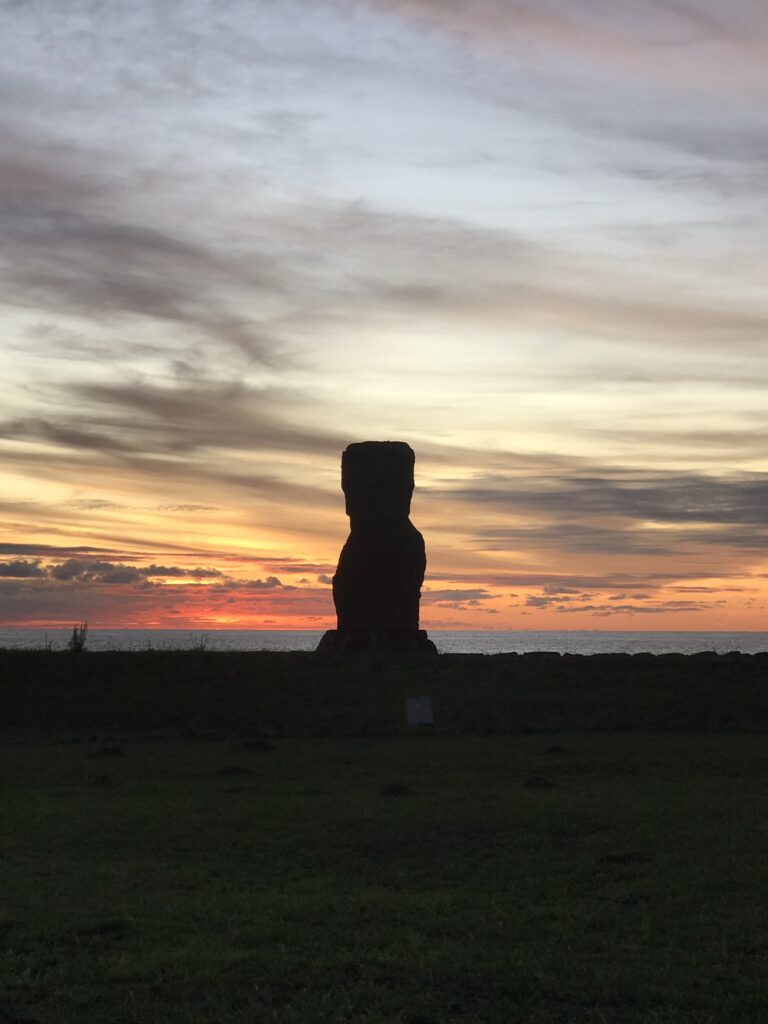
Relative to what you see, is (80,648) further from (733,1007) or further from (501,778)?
(733,1007)

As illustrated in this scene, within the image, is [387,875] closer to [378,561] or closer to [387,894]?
[387,894]

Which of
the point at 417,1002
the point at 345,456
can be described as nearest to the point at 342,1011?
the point at 417,1002

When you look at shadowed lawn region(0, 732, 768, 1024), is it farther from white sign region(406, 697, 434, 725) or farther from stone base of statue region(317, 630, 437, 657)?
stone base of statue region(317, 630, 437, 657)

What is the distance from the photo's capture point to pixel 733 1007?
7508mm

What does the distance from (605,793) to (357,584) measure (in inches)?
921

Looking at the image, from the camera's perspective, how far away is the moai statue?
131 ft

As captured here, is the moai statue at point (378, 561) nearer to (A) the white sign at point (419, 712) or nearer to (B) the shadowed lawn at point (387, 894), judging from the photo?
(A) the white sign at point (419, 712)

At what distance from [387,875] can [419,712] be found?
610 inches

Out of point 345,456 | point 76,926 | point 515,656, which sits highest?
point 345,456

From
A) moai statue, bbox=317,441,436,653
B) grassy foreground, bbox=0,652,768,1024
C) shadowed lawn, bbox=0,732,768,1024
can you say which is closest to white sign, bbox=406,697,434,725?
grassy foreground, bbox=0,652,768,1024

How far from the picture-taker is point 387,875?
11891 millimetres

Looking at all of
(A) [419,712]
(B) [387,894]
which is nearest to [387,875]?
(B) [387,894]

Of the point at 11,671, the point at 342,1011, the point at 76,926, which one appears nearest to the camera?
the point at 342,1011

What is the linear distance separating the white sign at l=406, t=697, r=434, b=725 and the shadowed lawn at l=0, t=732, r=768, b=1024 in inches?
251
